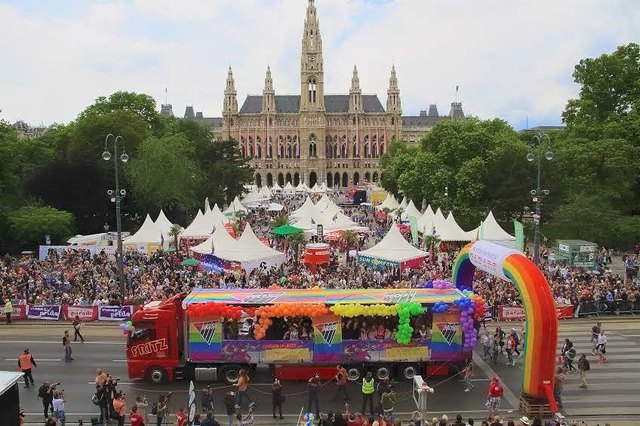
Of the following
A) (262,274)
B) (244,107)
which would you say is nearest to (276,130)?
(244,107)

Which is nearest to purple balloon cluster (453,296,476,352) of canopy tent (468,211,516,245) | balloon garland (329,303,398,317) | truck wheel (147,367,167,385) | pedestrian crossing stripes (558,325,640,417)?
balloon garland (329,303,398,317)

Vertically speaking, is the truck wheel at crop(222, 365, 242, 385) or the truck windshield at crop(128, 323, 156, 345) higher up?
the truck windshield at crop(128, 323, 156, 345)

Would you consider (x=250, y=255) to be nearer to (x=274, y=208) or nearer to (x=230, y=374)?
(x=230, y=374)

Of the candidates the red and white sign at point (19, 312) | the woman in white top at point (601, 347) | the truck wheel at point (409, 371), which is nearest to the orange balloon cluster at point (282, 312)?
the truck wheel at point (409, 371)

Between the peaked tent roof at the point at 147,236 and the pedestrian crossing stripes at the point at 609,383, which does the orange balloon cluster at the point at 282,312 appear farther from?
the peaked tent roof at the point at 147,236

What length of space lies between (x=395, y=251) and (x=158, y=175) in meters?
24.5

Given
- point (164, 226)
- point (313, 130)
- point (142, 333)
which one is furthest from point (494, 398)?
point (313, 130)

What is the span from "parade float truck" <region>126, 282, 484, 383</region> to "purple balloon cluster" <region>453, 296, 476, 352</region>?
3 centimetres

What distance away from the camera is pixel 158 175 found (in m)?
50.6

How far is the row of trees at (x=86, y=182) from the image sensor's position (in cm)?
4388

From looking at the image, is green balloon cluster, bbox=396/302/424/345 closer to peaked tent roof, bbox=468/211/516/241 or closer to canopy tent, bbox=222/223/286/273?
canopy tent, bbox=222/223/286/273

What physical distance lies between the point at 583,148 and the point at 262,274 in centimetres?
2750

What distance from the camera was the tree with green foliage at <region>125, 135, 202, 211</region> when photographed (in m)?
50.5

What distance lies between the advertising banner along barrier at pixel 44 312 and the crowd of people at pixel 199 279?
1.52 ft
